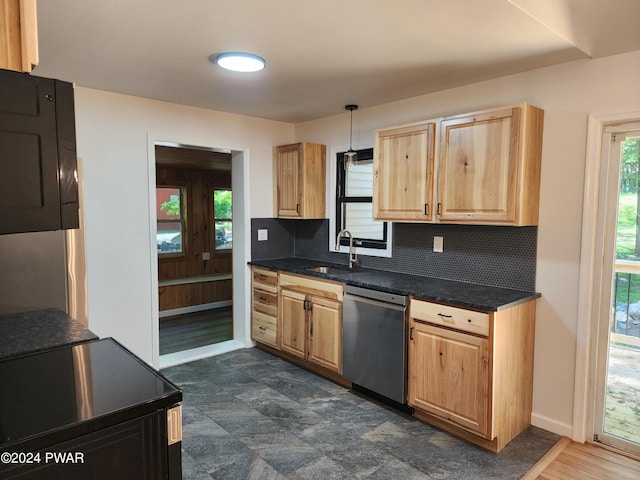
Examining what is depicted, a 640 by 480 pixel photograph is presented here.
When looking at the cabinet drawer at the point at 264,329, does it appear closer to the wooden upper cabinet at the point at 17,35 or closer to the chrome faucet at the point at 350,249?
the chrome faucet at the point at 350,249

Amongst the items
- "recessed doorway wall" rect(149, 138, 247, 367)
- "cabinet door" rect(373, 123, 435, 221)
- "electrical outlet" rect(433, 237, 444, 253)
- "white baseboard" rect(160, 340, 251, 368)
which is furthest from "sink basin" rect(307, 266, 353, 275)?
"recessed doorway wall" rect(149, 138, 247, 367)

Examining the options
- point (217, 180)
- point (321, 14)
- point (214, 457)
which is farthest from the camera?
point (217, 180)

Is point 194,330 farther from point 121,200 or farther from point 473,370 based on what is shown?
point 473,370

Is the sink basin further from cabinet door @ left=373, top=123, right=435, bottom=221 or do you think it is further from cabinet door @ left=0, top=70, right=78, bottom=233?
cabinet door @ left=0, top=70, right=78, bottom=233

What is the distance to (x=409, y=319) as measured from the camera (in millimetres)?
2768

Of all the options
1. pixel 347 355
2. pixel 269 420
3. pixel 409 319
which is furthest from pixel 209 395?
pixel 409 319

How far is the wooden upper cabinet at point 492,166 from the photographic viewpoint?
2502 millimetres

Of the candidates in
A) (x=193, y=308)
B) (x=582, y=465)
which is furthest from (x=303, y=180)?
(x=193, y=308)

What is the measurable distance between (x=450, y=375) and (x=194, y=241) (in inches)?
198

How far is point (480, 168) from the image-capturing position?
2645mm

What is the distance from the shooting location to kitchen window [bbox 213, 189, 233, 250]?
6949 millimetres

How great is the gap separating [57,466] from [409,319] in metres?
2.12

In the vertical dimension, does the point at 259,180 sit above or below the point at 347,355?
above

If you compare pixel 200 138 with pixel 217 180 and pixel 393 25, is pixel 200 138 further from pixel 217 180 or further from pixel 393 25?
pixel 217 180
